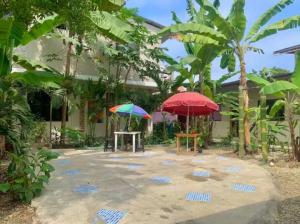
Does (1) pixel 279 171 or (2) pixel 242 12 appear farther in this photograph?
(2) pixel 242 12

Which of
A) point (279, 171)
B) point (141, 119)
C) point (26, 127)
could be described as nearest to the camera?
point (26, 127)

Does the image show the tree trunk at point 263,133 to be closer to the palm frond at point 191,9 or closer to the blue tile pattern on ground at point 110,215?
the palm frond at point 191,9

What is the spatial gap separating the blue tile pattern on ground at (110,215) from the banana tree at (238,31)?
7921 millimetres

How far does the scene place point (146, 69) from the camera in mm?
17578

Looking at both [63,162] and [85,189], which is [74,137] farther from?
[85,189]

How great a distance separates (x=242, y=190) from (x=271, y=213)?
53.2 inches

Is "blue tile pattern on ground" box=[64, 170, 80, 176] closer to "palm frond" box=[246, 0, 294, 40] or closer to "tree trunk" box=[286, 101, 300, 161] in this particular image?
"tree trunk" box=[286, 101, 300, 161]

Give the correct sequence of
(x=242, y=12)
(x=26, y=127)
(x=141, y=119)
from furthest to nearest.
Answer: (x=141, y=119) < (x=242, y=12) < (x=26, y=127)

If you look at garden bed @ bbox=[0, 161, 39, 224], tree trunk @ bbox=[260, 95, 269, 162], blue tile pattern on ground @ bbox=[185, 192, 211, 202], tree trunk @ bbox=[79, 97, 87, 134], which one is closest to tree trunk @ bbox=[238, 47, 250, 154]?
tree trunk @ bbox=[260, 95, 269, 162]

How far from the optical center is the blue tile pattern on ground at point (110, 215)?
5221 mm

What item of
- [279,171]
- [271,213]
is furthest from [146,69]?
[271,213]

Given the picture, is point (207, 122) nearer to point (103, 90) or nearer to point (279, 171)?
point (103, 90)

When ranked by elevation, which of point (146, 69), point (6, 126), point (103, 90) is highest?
point (146, 69)

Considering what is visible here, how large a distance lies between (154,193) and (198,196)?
2.68 ft
